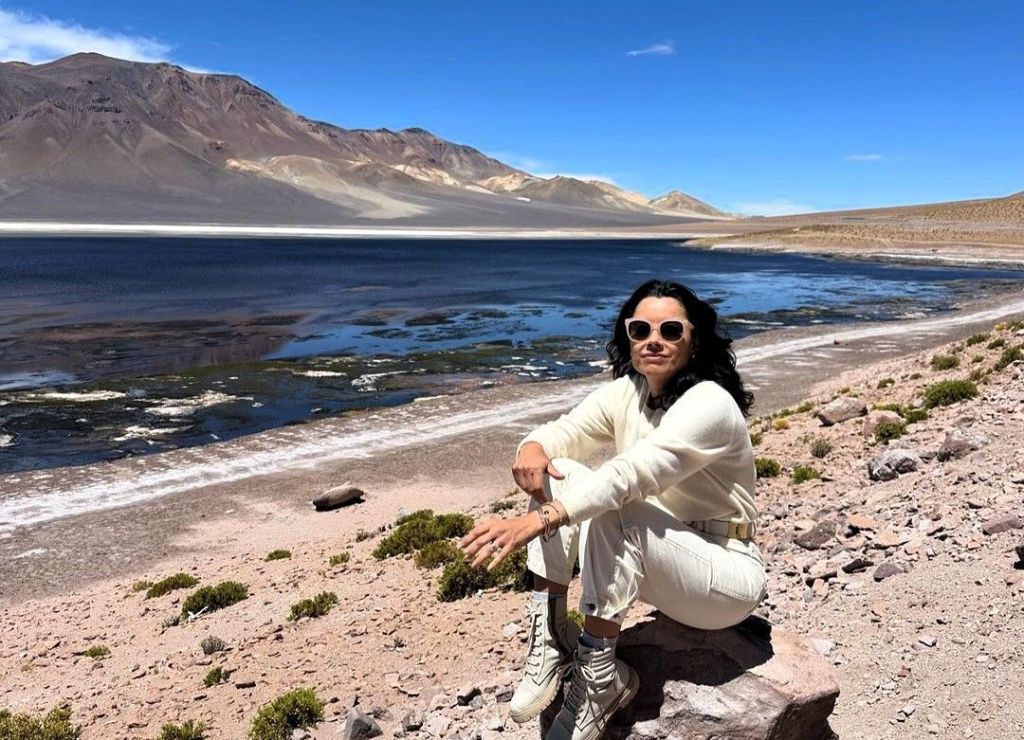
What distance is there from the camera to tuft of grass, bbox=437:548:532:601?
8877 millimetres

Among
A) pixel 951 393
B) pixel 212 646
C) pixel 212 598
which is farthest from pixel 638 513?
pixel 951 393

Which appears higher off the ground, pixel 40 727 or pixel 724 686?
pixel 724 686

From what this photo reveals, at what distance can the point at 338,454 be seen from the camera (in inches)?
763

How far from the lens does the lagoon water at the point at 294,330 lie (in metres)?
23.8

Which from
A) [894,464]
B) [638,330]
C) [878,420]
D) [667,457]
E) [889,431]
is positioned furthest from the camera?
[878,420]

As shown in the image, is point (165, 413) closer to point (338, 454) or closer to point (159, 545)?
point (338, 454)

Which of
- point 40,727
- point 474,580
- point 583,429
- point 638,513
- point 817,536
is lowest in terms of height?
point 40,727

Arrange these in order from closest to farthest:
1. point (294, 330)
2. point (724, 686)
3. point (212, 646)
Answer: point (724, 686) < point (212, 646) < point (294, 330)

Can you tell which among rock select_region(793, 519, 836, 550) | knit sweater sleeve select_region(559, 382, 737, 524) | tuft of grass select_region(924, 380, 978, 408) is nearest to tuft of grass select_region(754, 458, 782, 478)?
rock select_region(793, 519, 836, 550)

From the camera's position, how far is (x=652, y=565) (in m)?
4.14

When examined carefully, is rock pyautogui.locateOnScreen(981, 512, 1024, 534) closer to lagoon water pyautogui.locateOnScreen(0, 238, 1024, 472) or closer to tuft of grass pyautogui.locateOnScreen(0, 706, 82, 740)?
tuft of grass pyautogui.locateOnScreen(0, 706, 82, 740)

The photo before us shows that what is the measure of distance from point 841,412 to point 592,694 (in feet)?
38.6

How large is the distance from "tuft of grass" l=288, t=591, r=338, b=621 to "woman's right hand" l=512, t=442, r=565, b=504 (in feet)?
17.9

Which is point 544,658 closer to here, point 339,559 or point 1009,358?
point 339,559
